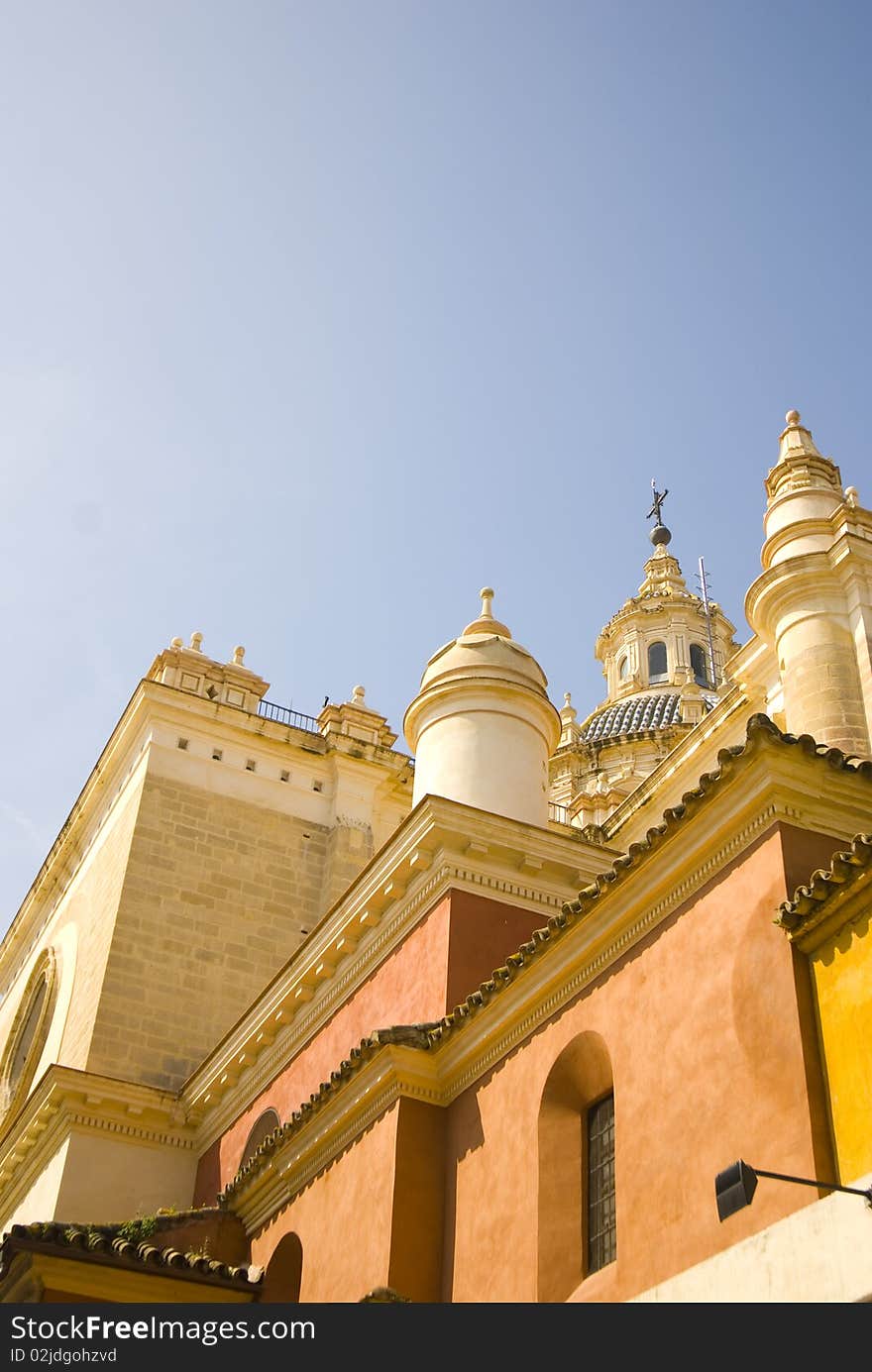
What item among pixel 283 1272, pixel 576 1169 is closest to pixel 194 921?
pixel 283 1272

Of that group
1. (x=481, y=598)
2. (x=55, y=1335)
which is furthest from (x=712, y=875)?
(x=481, y=598)

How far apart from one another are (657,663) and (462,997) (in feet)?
122

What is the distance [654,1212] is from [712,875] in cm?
221

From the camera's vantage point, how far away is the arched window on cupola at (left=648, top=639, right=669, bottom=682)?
50156 mm

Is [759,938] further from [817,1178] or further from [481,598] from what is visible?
[481,598]

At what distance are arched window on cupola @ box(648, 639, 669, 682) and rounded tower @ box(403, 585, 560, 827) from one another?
101 ft

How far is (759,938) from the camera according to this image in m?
9.85

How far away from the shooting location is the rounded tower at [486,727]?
1812cm

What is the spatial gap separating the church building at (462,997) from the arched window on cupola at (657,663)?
81.4 feet

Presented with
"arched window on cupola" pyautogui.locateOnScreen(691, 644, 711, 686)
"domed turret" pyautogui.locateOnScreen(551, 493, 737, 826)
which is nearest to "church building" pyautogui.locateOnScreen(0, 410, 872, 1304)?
"domed turret" pyautogui.locateOnScreen(551, 493, 737, 826)

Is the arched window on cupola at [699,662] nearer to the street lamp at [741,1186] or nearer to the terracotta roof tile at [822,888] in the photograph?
the terracotta roof tile at [822,888]

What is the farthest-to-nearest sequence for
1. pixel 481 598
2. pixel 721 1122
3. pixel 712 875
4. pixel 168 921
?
1. pixel 168 921
2. pixel 481 598
3. pixel 712 875
4. pixel 721 1122

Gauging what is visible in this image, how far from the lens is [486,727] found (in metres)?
18.6

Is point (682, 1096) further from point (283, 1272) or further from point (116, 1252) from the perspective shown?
point (283, 1272)
